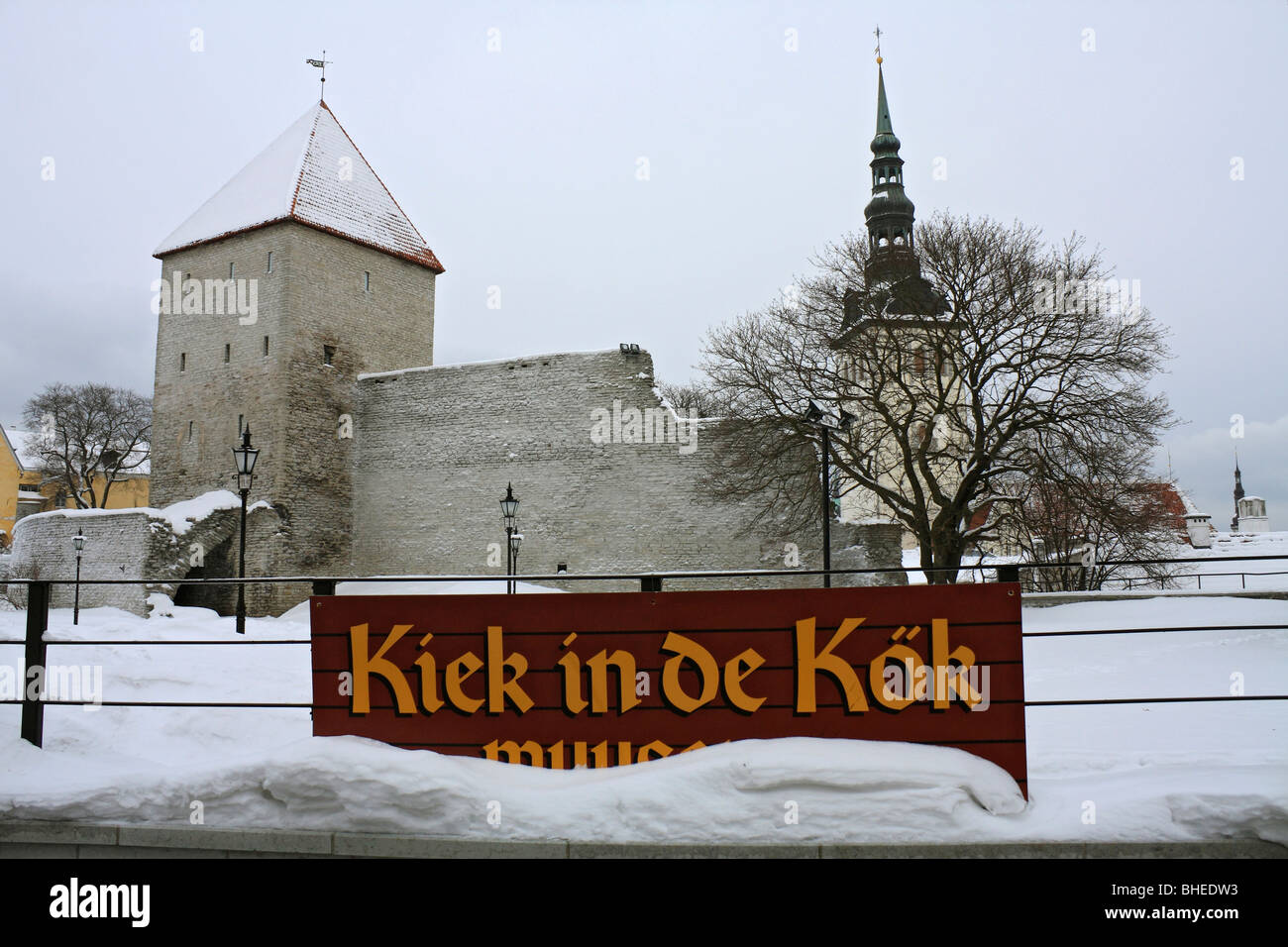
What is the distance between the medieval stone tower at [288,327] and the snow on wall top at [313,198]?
56 mm

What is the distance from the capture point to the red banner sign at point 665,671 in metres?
3.72

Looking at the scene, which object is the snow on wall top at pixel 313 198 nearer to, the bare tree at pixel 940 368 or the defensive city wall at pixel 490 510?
the defensive city wall at pixel 490 510

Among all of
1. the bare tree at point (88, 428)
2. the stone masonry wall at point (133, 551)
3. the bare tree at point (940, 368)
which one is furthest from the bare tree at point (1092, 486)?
the bare tree at point (88, 428)

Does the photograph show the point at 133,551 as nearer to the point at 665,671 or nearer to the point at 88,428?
the point at 665,671

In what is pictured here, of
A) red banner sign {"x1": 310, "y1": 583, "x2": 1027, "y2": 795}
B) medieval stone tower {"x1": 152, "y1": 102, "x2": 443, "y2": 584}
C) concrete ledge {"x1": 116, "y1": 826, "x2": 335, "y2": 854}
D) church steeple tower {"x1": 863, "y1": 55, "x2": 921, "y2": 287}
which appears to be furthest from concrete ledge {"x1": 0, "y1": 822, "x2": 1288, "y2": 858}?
church steeple tower {"x1": 863, "y1": 55, "x2": 921, "y2": 287}

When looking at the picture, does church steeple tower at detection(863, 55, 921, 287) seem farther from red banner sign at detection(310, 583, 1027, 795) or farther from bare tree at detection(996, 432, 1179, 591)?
red banner sign at detection(310, 583, 1027, 795)

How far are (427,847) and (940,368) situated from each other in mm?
16738

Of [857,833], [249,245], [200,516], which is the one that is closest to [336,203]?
[249,245]

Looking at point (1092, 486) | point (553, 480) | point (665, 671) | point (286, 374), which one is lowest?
point (665, 671)

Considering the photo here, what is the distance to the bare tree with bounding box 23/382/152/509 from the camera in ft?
149

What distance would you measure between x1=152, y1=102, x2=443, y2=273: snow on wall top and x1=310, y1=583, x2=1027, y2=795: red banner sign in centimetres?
2514

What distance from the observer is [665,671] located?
389 cm

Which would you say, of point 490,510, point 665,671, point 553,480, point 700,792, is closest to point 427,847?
point 700,792
